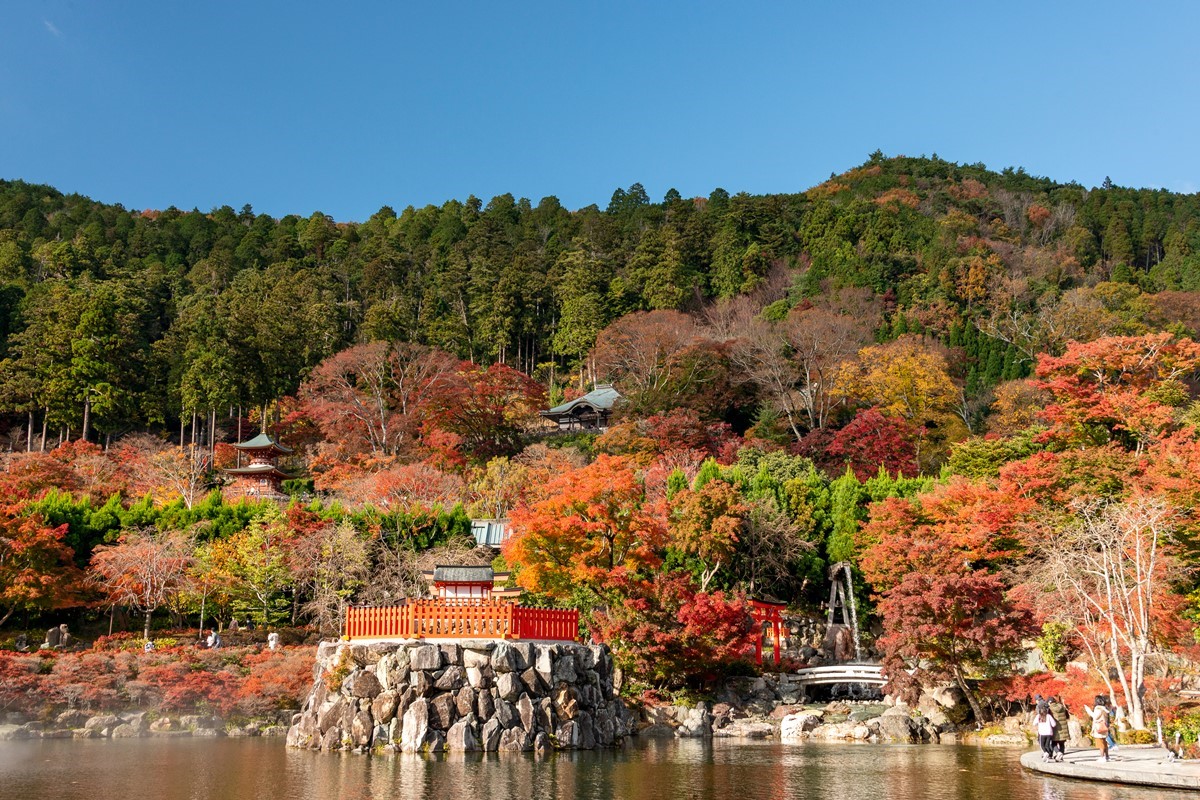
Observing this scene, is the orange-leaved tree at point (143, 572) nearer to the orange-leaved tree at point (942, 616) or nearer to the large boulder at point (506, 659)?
the large boulder at point (506, 659)

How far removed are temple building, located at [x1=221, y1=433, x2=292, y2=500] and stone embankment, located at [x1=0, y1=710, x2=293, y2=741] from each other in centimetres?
1480

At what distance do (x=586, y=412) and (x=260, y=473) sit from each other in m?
15.9

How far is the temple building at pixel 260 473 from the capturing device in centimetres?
3841

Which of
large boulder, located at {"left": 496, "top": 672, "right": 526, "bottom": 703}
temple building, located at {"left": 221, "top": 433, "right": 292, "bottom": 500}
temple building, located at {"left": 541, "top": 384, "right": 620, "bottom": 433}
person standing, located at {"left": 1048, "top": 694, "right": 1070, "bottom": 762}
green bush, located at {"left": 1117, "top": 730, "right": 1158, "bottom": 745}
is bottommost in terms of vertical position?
person standing, located at {"left": 1048, "top": 694, "right": 1070, "bottom": 762}

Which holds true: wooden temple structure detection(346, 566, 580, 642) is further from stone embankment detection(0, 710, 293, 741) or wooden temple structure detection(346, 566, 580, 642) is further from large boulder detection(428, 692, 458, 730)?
stone embankment detection(0, 710, 293, 741)

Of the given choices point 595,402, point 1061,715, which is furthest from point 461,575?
point 595,402

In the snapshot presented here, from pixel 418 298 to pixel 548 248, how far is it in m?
11.2

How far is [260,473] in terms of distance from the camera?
129 ft

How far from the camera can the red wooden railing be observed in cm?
1819

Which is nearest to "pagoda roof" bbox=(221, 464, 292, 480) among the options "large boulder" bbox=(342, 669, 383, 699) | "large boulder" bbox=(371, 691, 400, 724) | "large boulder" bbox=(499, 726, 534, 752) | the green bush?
"large boulder" bbox=(342, 669, 383, 699)

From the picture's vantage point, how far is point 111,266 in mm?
59656

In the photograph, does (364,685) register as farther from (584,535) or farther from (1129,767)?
(1129,767)

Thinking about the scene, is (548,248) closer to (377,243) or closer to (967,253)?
(377,243)

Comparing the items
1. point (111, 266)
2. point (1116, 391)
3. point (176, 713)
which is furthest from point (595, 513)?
point (111, 266)
